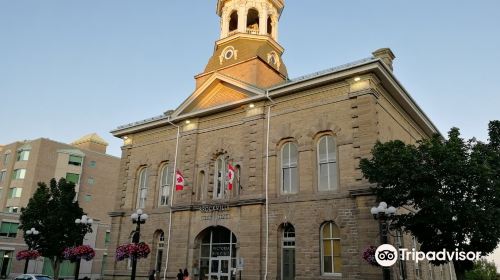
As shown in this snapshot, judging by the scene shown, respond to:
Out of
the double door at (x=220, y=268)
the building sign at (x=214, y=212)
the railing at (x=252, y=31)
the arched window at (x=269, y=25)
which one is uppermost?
the arched window at (x=269, y=25)

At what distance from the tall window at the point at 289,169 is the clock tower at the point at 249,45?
6135 mm

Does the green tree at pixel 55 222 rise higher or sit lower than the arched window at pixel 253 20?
lower

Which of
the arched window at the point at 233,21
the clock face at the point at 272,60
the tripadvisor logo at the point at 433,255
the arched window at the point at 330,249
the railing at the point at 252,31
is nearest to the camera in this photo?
the tripadvisor logo at the point at 433,255

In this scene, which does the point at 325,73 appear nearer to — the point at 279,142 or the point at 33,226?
the point at 279,142

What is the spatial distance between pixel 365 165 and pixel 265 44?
1559 centimetres

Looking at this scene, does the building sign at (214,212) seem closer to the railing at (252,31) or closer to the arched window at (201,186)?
the arched window at (201,186)

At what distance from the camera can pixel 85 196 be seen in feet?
215

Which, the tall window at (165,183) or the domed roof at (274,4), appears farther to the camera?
the domed roof at (274,4)

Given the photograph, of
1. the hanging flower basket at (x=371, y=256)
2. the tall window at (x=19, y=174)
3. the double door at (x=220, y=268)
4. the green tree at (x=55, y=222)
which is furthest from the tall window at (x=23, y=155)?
the hanging flower basket at (x=371, y=256)

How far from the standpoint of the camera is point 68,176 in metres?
65.0

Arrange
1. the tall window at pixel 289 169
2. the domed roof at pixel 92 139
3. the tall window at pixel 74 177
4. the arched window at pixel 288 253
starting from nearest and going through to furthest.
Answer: the arched window at pixel 288 253, the tall window at pixel 289 169, the tall window at pixel 74 177, the domed roof at pixel 92 139

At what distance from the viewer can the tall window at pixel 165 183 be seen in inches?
1190

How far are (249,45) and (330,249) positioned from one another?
53.6ft

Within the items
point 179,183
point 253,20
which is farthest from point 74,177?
point 179,183
